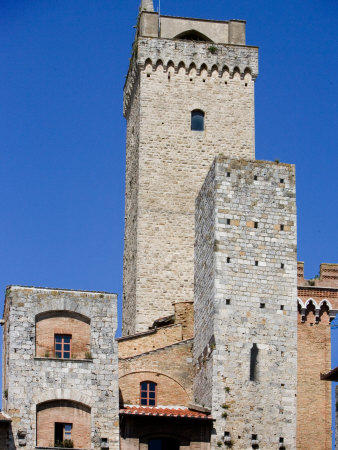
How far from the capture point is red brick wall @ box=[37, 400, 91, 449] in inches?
1954

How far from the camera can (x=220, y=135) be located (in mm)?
69375

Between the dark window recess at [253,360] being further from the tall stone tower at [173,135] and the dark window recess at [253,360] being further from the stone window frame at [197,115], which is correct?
the stone window frame at [197,115]

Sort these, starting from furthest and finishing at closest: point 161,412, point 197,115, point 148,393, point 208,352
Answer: point 197,115
point 148,393
point 208,352
point 161,412

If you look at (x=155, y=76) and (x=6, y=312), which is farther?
(x=155, y=76)

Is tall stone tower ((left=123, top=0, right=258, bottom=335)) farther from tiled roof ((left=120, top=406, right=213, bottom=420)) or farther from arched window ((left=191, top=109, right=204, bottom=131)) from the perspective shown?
tiled roof ((left=120, top=406, right=213, bottom=420))

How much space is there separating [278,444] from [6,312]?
11037 mm

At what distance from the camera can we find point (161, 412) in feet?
168

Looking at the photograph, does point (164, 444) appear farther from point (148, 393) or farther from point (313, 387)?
point (313, 387)

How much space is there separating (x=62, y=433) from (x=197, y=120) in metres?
23.7

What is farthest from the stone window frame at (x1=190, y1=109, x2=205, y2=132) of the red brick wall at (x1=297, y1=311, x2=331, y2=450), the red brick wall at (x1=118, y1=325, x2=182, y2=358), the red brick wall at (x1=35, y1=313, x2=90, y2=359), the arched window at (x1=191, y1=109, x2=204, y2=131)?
the red brick wall at (x1=35, y1=313, x2=90, y2=359)

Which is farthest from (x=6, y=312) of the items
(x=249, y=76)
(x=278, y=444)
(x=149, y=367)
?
(x=249, y=76)

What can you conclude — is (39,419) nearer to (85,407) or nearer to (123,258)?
(85,407)

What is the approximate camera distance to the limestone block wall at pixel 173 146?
66.1 metres

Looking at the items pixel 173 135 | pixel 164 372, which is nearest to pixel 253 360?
pixel 164 372
